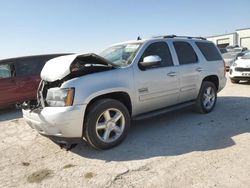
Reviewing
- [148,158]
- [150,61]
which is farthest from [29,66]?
[148,158]

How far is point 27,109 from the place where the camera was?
4.93 metres

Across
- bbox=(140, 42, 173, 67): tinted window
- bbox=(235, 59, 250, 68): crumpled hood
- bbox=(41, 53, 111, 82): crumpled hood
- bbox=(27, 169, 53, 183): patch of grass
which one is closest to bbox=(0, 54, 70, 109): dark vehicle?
bbox=(41, 53, 111, 82): crumpled hood

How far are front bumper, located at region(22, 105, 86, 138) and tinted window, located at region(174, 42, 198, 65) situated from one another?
2698mm

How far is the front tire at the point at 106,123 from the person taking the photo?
447 cm

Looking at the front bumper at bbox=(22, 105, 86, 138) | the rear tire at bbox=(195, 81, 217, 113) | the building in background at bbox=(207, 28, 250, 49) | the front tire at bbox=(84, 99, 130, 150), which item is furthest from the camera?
the building in background at bbox=(207, 28, 250, 49)

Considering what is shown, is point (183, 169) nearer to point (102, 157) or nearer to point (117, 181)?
point (117, 181)

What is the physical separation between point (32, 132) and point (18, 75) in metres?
3.24

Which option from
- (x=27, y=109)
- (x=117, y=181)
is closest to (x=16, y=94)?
(x=27, y=109)

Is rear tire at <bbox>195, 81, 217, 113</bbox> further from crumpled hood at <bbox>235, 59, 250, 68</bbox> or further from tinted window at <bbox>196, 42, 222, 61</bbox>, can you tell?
crumpled hood at <bbox>235, 59, 250, 68</bbox>

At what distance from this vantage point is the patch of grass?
12.5 feet

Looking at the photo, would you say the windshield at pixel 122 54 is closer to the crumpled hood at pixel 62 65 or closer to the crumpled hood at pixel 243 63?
the crumpled hood at pixel 62 65

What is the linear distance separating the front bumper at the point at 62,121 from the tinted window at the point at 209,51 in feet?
12.2

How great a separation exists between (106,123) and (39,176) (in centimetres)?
135

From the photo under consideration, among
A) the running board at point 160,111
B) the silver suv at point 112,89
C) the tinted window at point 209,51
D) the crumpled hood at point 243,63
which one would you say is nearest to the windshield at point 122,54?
the silver suv at point 112,89
